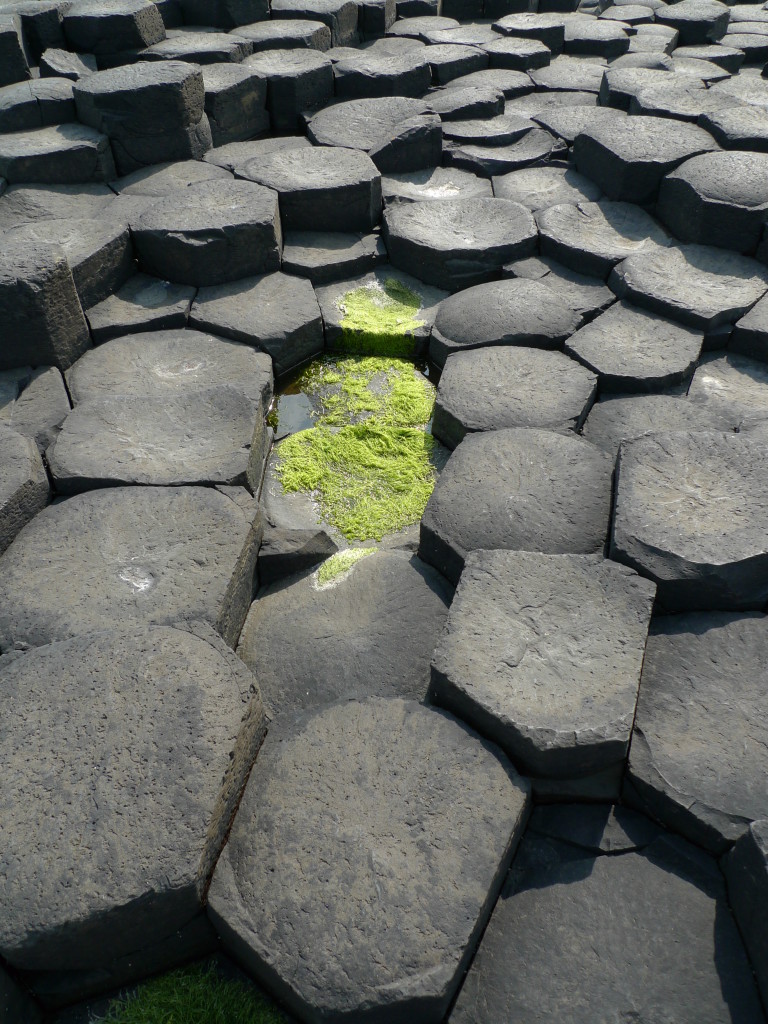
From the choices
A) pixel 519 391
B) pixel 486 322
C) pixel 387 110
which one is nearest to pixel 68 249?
pixel 486 322

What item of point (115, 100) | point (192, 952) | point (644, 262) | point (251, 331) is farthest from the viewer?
Result: point (115, 100)

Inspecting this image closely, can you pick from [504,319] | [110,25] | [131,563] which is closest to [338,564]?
[131,563]

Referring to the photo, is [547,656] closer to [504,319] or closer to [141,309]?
[504,319]

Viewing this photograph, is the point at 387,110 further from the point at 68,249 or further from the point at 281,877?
the point at 281,877

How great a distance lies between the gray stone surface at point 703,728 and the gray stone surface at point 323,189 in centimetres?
302

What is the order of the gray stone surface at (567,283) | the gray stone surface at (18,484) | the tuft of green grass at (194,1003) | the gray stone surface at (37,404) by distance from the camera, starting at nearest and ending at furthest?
the tuft of green grass at (194,1003) → the gray stone surface at (18,484) → the gray stone surface at (37,404) → the gray stone surface at (567,283)

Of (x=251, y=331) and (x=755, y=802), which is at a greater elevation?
(x=251, y=331)

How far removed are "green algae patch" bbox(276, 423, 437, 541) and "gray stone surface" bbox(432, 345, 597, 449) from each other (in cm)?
19

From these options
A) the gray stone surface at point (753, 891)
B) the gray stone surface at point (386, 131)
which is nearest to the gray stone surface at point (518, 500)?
the gray stone surface at point (753, 891)

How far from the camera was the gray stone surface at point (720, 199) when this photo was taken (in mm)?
3851

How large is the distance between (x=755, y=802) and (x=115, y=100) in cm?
474

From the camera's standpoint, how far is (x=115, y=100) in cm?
444

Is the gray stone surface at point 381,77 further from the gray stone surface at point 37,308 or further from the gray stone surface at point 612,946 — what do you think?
the gray stone surface at point 612,946

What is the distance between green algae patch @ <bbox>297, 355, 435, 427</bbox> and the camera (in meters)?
3.49
